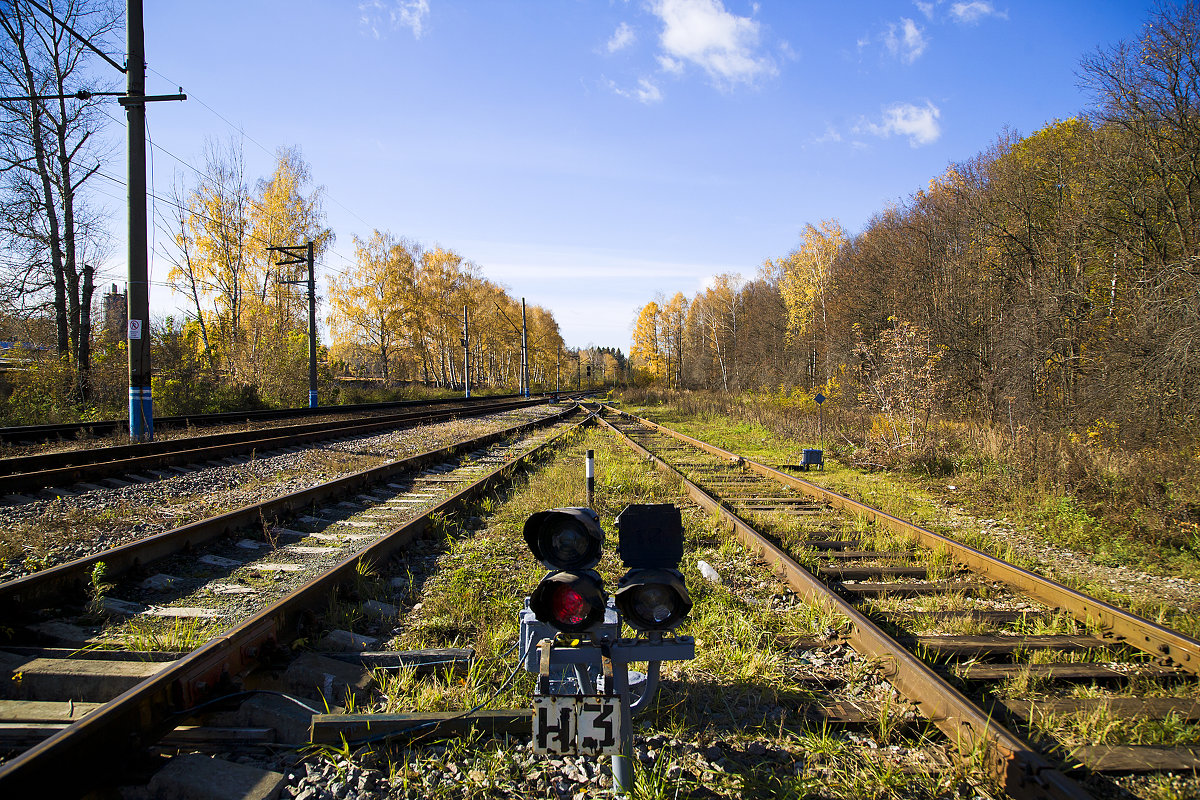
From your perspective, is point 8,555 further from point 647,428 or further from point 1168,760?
point 647,428

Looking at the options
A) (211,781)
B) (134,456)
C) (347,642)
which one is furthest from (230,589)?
(134,456)

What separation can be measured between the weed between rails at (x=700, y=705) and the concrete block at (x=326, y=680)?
13 cm

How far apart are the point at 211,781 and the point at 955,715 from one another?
301 cm

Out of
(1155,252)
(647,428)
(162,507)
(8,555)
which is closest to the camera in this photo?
(8,555)

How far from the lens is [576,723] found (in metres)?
2.08

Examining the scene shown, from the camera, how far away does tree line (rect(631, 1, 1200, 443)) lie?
9.94m

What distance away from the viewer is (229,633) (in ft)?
10.2

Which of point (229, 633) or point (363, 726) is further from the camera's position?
point (229, 633)

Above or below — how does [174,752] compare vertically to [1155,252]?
below

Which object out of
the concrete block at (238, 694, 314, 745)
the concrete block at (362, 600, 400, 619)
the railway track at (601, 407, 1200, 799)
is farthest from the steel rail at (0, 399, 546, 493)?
the railway track at (601, 407, 1200, 799)

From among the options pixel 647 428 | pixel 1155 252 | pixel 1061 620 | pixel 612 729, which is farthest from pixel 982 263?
pixel 612 729

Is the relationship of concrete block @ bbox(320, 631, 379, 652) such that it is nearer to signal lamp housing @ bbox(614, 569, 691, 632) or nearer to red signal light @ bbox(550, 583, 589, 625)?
red signal light @ bbox(550, 583, 589, 625)

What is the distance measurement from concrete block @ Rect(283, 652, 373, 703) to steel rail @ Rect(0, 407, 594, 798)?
0.76 feet

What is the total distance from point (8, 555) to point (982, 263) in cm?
2045
